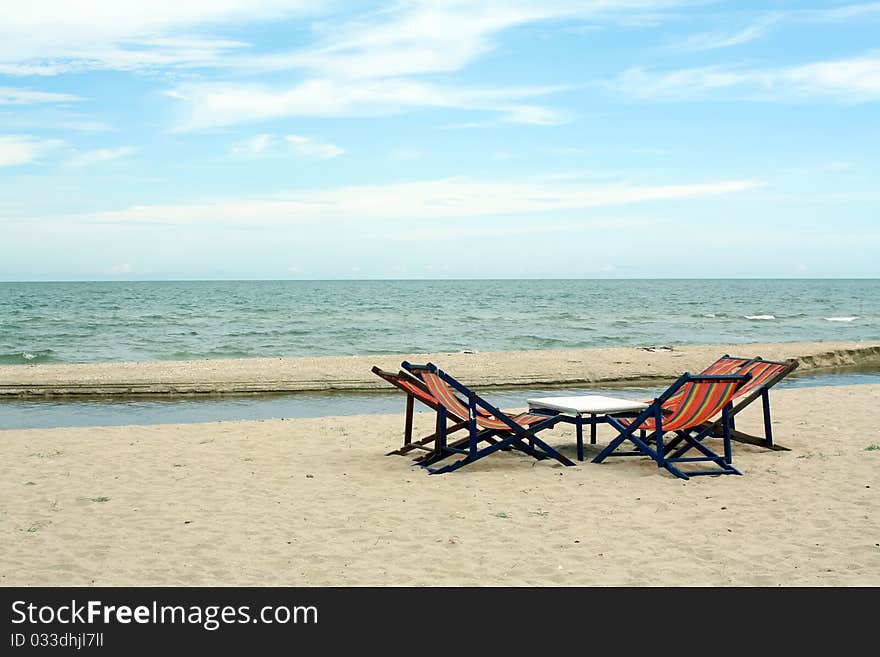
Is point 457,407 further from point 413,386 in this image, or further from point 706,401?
point 706,401

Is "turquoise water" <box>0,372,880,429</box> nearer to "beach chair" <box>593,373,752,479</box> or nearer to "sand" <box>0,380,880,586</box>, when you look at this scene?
"sand" <box>0,380,880,586</box>

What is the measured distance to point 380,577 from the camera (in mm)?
4664

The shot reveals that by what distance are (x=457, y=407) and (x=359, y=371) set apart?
1083 centimetres

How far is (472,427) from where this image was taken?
7.55 m

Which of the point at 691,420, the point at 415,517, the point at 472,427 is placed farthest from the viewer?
the point at 472,427

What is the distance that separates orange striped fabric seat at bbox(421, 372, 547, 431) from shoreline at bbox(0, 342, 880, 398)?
7735 millimetres

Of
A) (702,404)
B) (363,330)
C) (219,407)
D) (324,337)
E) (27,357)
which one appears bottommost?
(27,357)

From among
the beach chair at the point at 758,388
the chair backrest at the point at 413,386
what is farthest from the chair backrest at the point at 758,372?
the chair backrest at the point at 413,386

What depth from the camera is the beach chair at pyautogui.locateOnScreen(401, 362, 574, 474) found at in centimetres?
751

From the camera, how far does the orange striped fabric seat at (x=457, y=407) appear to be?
24.9ft

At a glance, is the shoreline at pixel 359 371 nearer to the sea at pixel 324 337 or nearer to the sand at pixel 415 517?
the sea at pixel 324 337

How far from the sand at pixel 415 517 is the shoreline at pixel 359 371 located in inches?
254

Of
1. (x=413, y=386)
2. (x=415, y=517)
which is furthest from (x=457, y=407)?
(x=415, y=517)

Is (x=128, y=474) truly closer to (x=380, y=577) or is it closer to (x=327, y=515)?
(x=327, y=515)
